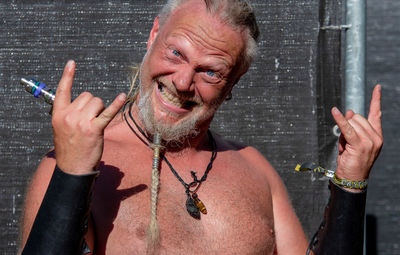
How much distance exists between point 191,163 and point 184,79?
32 cm

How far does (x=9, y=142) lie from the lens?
2.15 m

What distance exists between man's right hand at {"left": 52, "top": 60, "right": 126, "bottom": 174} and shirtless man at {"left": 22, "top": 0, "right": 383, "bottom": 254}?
160 mm

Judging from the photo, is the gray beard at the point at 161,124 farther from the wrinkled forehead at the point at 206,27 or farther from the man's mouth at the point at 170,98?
the wrinkled forehead at the point at 206,27

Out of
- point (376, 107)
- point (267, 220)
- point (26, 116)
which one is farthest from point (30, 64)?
point (376, 107)

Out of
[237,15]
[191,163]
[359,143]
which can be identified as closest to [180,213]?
[191,163]

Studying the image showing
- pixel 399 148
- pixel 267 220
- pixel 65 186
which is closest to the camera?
pixel 65 186

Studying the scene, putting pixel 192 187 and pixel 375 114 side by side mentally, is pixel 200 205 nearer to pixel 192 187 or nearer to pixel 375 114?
pixel 192 187

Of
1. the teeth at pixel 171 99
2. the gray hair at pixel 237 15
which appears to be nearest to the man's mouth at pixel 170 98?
the teeth at pixel 171 99

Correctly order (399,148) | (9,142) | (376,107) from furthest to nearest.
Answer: (399,148) → (9,142) → (376,107)

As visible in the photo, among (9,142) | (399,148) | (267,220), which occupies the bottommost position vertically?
(399,148)

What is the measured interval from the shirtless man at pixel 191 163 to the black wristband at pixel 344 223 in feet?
0.20

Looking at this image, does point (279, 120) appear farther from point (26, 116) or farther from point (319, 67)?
A: point (26, 116)

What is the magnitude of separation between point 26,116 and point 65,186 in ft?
3.53

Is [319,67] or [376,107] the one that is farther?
[319,67]
